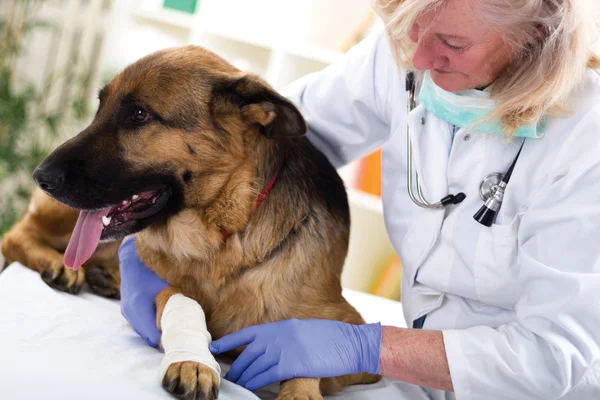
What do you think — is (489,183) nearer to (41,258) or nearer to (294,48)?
(41,258)

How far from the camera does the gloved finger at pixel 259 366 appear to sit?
1.18m

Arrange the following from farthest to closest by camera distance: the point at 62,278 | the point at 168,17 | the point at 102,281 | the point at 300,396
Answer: the point at 168,17, the point at 102,281, the point at 62,278, the point at 300,396

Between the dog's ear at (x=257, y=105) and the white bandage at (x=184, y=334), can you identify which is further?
the dog's ear at (x=257, y=105)

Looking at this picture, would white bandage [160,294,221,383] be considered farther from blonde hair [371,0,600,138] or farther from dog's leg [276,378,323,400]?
blonde hair [371,0,600,138]

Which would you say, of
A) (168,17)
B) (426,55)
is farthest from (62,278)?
(168,17)

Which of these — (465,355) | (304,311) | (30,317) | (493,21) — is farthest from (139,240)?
(493,21)

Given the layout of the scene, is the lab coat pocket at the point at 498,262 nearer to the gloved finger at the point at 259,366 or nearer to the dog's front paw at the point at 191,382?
the gloved finger at the point at 259,366

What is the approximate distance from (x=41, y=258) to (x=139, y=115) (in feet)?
1.83

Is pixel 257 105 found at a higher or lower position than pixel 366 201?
higher

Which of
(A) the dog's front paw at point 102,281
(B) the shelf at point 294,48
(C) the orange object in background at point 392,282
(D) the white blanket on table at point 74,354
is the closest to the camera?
(D) the white blanket on table at point 74,354

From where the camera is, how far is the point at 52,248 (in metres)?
1.71

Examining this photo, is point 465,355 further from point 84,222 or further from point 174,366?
point 84,222

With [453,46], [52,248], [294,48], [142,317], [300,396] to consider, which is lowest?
[52,248]

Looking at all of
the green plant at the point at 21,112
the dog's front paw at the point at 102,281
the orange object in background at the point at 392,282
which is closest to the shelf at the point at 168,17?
the green plant at the point at 21,112
